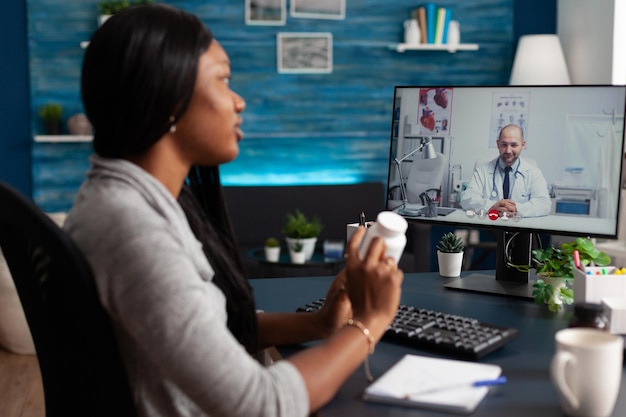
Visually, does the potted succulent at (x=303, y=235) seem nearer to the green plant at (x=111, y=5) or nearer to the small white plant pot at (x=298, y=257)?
the small white plant pot at (x=298, y=257)

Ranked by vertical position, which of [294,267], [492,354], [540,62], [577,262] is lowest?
[294,267]

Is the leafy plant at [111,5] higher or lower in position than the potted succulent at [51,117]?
higher

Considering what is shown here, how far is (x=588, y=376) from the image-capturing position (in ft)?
3.71

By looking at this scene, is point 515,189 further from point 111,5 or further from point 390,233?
point 111,5

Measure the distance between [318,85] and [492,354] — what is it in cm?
412

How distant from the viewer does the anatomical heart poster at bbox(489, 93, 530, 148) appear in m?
1.87

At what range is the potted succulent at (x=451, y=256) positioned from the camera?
210 cm

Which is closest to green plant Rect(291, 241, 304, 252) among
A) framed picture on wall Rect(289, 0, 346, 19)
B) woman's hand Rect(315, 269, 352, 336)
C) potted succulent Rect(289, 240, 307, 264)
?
potted succulent Rect(289, 240, 307, 264)

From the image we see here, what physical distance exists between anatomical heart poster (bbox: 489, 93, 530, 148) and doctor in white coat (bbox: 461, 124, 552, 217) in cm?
1

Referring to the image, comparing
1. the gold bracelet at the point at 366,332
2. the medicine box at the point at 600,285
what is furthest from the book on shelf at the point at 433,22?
the gold bracelet at the point at 366,332

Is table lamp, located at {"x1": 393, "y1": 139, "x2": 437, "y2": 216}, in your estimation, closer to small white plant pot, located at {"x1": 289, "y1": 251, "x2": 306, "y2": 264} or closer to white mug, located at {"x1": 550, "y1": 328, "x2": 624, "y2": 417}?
white mug, located at {"x1": 550, "y1": 328, "x2": 624, "y2": 417}

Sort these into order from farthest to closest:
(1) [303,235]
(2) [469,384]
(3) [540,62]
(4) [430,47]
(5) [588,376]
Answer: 1. (4) [430,47]
2. (3) [540,62]
3. (1) [303,235]
4. (2) [469,384]
5. (5) [588,376]

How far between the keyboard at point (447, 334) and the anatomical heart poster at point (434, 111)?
543mm

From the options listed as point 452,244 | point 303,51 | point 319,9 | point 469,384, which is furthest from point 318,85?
point 469,384
